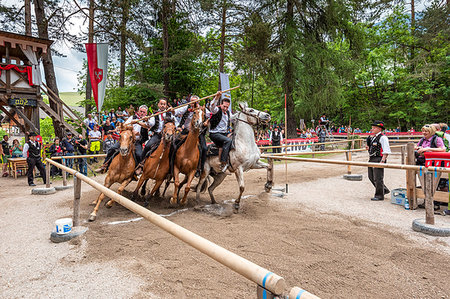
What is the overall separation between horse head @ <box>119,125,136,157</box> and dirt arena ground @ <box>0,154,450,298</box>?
142 cm

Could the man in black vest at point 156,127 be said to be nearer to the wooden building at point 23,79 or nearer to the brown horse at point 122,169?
the brown horse at point 122,169

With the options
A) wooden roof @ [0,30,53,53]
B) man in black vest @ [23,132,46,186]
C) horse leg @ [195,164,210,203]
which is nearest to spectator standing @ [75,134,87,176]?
man in black vest @ [23,132,46,186]

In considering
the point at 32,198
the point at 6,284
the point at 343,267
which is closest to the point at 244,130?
the point at 343,267

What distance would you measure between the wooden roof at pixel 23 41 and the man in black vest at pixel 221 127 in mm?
11808

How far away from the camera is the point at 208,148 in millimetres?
6738

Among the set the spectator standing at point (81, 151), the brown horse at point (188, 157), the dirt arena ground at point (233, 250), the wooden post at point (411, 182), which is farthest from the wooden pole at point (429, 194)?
the spectator standing at point (81, 151)

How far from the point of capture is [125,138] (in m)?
5.70

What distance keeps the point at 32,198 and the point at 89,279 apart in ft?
20.7

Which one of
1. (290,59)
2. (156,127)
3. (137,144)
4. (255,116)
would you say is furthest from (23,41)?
(290,59)

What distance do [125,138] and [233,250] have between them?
334 cm

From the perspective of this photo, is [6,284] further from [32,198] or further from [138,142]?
[32,198]

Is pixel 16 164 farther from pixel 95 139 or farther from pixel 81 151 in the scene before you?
pixel 95 139

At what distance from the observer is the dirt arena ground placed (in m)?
2.99

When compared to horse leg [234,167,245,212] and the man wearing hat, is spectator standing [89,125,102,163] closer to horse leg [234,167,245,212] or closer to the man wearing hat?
horse leg [234,167,245,212]
